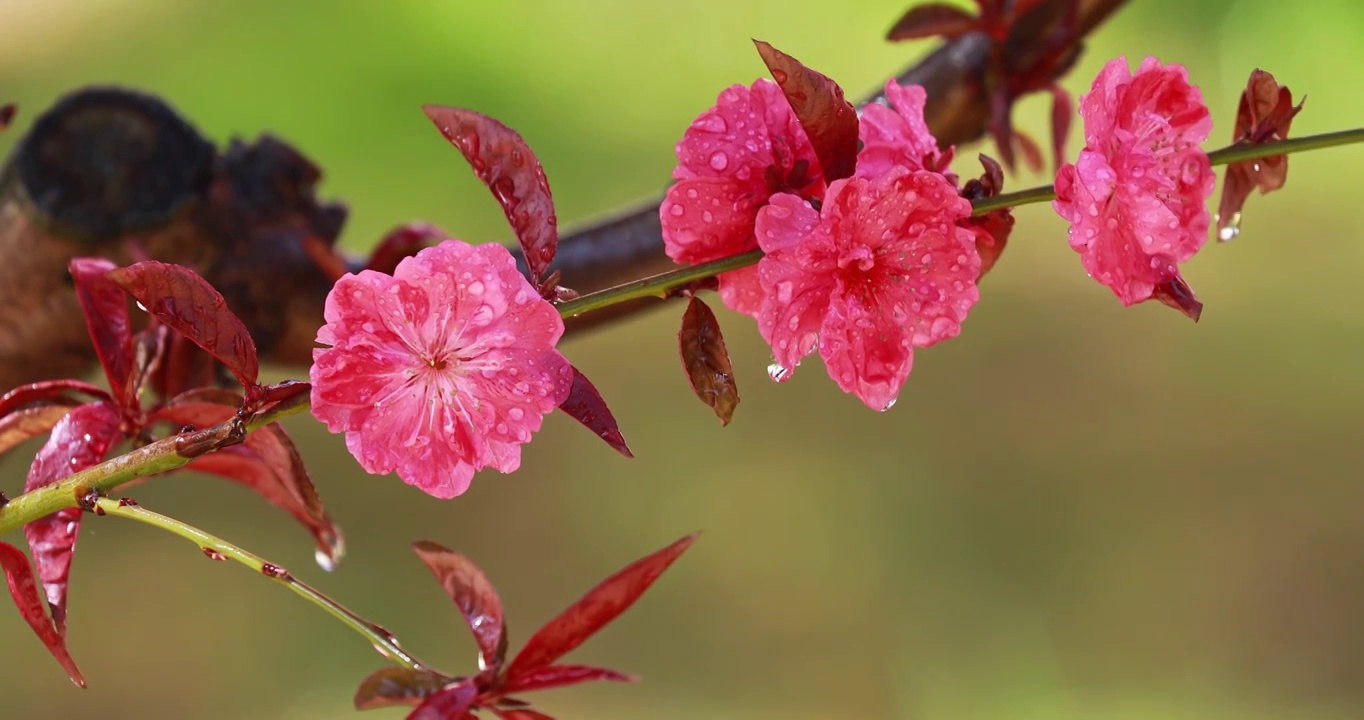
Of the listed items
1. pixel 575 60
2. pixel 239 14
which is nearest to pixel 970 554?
pixel 575 60

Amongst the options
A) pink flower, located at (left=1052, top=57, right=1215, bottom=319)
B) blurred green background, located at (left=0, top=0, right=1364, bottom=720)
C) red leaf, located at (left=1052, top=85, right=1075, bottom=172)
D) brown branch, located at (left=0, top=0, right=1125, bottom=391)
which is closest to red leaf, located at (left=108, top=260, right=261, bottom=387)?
pink flower, located at (left=1052, top=57, right=1215, bottom=319)

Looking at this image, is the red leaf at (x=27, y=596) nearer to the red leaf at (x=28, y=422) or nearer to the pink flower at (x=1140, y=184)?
the red leaf at (x=28, y=422)

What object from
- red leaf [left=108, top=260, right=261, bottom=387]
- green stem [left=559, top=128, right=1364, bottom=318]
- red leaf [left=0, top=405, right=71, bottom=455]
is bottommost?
red leaf [left=0, top=405, right=71, bottom=455]

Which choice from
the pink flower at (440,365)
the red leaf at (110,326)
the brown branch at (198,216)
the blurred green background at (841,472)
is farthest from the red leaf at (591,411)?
the blurred green background at (841,472)

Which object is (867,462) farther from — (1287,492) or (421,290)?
(421,290)

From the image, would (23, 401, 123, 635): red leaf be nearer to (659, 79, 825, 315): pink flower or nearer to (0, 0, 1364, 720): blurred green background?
(659, 79, 825, 315): pink flower

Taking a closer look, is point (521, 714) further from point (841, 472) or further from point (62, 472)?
point (841, 472)
